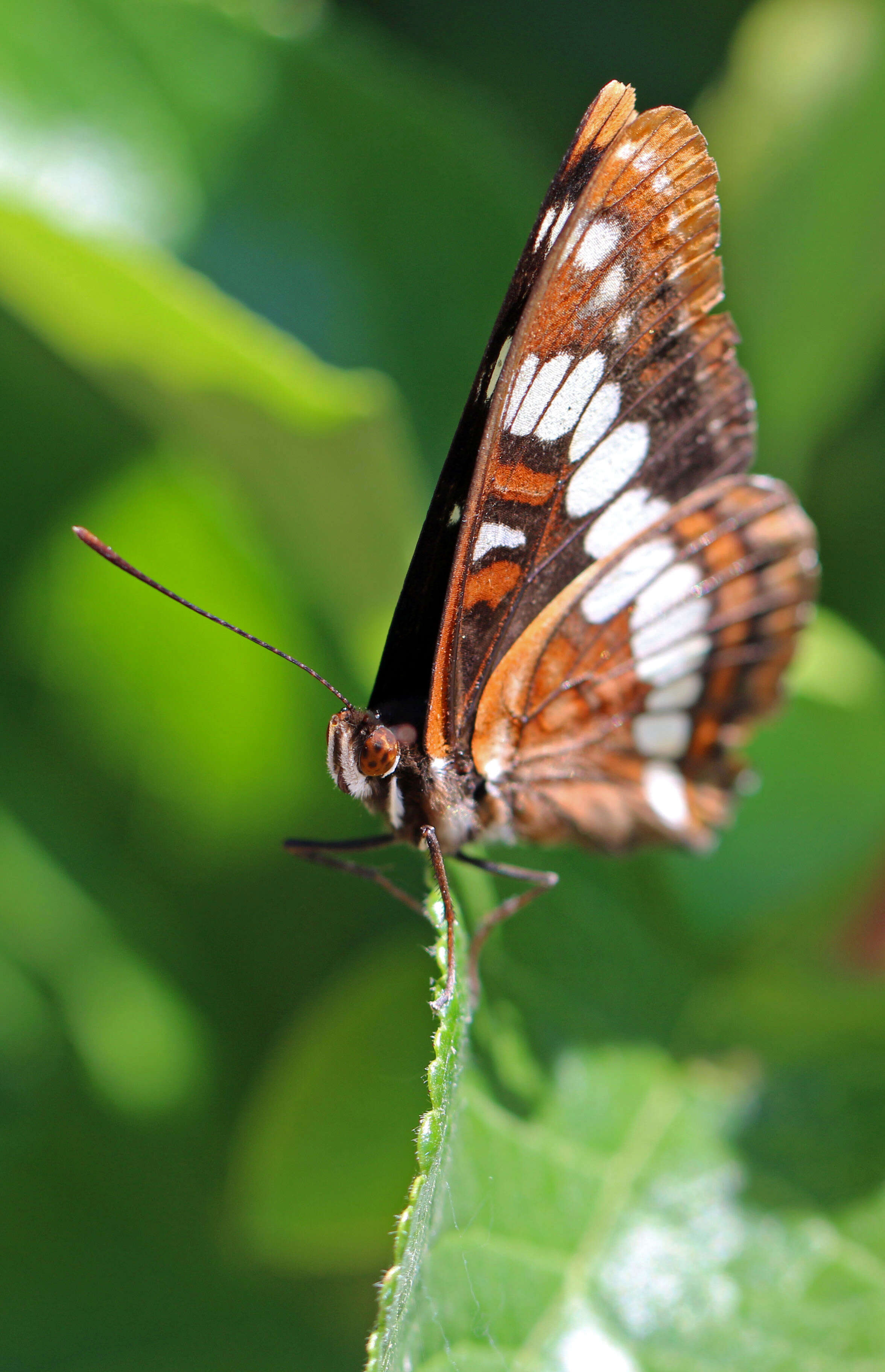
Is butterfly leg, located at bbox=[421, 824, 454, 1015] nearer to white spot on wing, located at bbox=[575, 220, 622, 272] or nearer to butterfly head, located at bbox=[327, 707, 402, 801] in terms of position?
butterfly head, located at bbox=[327, 707, 402, 801]

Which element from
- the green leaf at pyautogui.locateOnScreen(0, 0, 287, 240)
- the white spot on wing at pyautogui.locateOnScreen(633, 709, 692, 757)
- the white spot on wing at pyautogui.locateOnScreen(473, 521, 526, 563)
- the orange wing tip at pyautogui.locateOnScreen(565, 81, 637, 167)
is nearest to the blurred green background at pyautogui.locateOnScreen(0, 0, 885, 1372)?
the green leaf at pyautogui.locateOnScreen(0, 0, 287, 240)

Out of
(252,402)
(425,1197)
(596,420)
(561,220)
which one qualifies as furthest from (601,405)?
(425,1197)

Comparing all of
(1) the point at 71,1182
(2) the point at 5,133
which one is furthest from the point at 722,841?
(2) the point at 5,133

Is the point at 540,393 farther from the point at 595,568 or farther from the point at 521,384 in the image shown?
the point at 595,568

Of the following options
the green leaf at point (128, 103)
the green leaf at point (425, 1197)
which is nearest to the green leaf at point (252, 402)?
the green leaf at point (128, 103)

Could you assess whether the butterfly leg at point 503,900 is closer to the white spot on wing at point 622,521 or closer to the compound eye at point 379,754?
the compound eye at point 379,754

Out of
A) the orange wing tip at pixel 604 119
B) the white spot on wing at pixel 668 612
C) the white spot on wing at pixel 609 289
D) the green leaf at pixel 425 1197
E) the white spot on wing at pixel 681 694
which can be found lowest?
the green leaf at pixel 425 1197

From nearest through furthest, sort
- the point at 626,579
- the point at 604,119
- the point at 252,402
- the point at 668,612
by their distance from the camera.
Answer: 1. the point at 604,119
2. the point at 252,402
3. the point at 626,579
4. the point at 668,612
